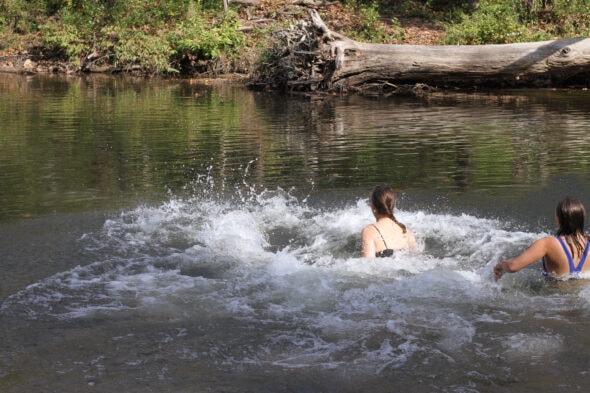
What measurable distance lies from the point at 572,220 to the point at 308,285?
2.72m

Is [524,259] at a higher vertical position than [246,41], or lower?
lower

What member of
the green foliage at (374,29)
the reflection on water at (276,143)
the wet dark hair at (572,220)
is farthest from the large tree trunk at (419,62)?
the wet dark hair at (572,220)

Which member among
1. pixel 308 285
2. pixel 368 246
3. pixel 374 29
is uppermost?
pixel 374 29

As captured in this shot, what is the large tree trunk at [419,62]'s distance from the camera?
24.3 meters

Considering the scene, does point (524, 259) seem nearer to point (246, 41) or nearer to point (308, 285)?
point (308, 285)

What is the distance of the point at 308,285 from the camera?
27.1 ft

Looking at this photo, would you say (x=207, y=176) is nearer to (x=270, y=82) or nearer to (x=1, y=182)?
(x=1, y=182)

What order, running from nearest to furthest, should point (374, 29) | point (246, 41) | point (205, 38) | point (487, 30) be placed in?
point (487, 30)
point (205, 38)
point (246, 41)
point (374, 29)

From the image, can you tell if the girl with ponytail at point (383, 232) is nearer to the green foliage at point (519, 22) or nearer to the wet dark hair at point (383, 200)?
the wet dark hair at point (383, 200)

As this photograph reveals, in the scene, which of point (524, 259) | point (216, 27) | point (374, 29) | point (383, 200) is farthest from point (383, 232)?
point (216, 27)

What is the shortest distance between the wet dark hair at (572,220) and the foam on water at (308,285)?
48 cm

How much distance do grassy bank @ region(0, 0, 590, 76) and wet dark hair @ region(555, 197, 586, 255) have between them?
67.3 ft

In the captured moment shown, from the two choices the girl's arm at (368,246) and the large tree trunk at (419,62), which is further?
the large tree trunk at (419,62)

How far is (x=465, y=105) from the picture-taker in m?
22.8
